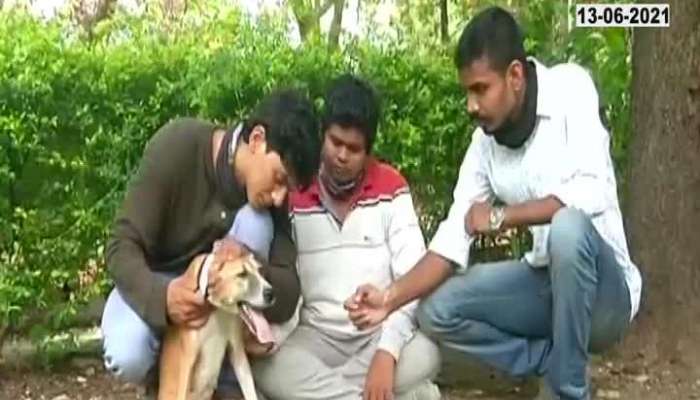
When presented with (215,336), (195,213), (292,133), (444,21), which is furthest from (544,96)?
(444,21)

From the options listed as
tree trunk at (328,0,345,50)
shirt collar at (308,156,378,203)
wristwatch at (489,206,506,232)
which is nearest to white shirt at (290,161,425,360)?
shirt collar at (308,156,378,203)

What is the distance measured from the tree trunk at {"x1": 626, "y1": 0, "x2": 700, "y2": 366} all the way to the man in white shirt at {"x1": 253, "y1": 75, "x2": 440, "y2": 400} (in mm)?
2125

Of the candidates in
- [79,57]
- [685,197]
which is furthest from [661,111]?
[79,57]

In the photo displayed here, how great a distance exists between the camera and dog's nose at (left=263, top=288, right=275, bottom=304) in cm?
400

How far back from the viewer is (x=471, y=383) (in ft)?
20.3

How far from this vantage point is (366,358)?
14.5 ft

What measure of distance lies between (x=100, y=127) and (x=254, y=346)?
6.59ft

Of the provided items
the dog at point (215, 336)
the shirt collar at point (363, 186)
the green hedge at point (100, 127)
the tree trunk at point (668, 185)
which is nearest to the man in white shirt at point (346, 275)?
the shirt collar at point (363, 186)

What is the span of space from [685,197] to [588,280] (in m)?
2.22

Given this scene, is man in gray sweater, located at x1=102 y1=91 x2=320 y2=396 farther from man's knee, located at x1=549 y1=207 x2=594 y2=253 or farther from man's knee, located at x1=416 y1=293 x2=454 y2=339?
man's knee, located at x1=549 y1=207 x2=594 y2=253

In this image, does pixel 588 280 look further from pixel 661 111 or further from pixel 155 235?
pixel 661 111

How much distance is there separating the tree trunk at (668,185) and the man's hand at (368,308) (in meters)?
2.39

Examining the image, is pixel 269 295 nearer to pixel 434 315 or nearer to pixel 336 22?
pixel 434 315

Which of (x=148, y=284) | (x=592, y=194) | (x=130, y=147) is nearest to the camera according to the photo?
(x=148, y=284)
